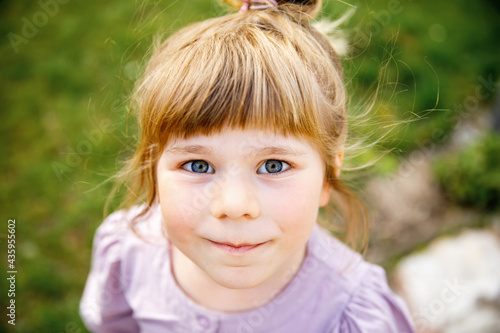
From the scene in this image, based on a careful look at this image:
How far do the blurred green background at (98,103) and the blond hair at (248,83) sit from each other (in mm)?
910

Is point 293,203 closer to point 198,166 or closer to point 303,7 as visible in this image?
point 198,166

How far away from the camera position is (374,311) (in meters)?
1.56

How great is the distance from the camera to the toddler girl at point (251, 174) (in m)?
1.24

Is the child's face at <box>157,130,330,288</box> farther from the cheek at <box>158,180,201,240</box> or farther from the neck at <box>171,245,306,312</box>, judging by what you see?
the neck at <box>171,245,306,312</box>

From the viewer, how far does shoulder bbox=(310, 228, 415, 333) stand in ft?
Answer: 5.10

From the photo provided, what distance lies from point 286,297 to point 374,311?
29cm

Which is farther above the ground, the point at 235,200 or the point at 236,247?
the point at 235,200

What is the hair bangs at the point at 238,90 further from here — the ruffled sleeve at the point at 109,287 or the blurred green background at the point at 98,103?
the blurred green background at the point at 98,103

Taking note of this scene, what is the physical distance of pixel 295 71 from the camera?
1.28 m

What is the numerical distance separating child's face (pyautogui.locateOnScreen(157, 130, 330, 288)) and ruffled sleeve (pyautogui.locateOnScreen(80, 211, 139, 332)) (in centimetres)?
62

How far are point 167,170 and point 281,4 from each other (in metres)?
0.65

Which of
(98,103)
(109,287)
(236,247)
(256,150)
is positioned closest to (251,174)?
(256,150)

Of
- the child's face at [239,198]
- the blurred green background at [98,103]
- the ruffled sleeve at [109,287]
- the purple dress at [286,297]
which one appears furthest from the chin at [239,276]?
the blurred green background at [98,103]

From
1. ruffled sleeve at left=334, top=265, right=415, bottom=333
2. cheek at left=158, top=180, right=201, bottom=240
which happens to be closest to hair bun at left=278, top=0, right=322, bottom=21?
cheek at left=158, top=180, right=201, bottom=240
